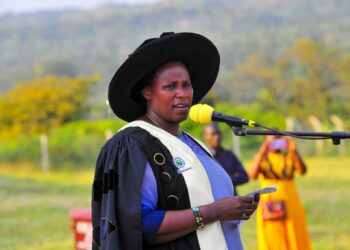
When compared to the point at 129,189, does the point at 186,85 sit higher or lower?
higher

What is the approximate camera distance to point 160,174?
3.72 metres

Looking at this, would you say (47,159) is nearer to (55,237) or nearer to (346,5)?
(55,237)

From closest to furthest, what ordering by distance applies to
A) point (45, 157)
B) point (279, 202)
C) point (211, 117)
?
point (211, 117) → point (279, 202) → point (45, 157)

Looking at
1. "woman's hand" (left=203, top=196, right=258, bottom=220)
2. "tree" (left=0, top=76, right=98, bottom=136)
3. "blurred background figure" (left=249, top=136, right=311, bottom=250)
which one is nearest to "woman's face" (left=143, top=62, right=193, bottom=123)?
"woman's hand" (left=203, top=196, right=258, bottom=220)

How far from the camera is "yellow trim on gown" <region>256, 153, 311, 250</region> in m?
8.96

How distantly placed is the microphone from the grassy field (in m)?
7.02

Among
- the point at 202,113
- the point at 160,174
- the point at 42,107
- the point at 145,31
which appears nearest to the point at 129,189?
the point at 160,174

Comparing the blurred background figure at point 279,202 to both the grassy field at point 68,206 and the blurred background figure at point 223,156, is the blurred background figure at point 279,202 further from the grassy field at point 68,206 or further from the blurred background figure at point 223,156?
the grassy field at point 68,206

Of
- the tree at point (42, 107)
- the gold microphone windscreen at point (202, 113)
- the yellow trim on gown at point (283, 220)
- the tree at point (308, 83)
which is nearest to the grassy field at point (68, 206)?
the yellow trim on gown at point (283, 220)

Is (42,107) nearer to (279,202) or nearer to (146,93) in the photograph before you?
(279,202)

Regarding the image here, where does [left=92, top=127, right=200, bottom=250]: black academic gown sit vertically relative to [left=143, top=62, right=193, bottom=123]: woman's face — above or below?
below

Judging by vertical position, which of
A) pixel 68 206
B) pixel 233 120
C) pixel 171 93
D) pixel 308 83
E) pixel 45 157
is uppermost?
pixel 308 83

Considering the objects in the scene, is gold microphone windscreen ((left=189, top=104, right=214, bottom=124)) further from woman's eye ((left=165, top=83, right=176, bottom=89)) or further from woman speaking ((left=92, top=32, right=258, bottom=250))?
woman's eye ((left=165, top=83, right=176, bottom=89))

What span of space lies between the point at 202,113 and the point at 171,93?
28cm
